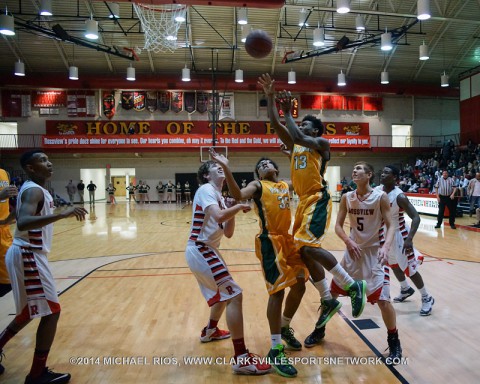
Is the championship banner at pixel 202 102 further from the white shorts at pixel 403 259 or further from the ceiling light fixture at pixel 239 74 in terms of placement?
the white shorts at pixel 403 259

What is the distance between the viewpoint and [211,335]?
350cm

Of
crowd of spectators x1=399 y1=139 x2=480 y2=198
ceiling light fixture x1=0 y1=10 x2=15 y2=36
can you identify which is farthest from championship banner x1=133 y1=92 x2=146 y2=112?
crowd of spectators x1=399 y1=139 x2=480 y2=198

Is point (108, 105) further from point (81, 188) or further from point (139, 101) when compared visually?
point (81, 188)

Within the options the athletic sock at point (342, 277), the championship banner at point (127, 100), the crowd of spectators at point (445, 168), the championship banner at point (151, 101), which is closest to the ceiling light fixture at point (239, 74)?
the championship banner at point (151, 101)

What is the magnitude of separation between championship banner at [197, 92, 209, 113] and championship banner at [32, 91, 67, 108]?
29.0 feet

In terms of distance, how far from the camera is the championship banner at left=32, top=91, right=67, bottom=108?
78.9ft

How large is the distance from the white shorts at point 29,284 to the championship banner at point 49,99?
80.5ft

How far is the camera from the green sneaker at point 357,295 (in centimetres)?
288

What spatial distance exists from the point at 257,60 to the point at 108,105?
10419mm

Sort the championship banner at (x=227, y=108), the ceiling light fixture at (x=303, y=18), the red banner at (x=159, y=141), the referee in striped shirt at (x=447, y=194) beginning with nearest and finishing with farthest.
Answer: the referee in striped shirt at (x=447, y=194), the ceiling light fixture at (x=303, y=18), the red banner at (x=159, y=141), the championship banner at (x=227, y=108)

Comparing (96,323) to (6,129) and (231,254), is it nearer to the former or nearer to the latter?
(231,254)

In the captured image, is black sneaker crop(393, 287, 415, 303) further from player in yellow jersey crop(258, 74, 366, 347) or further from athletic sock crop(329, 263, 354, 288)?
athletic sock crop(329, 263, 354, 288)

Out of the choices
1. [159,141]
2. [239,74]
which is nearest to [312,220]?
[239,74]

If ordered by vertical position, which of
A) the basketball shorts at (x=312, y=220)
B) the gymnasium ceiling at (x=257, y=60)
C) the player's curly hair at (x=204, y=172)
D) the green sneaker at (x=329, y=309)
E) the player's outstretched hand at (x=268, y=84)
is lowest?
the green sneaker at (x=329, y=309)
